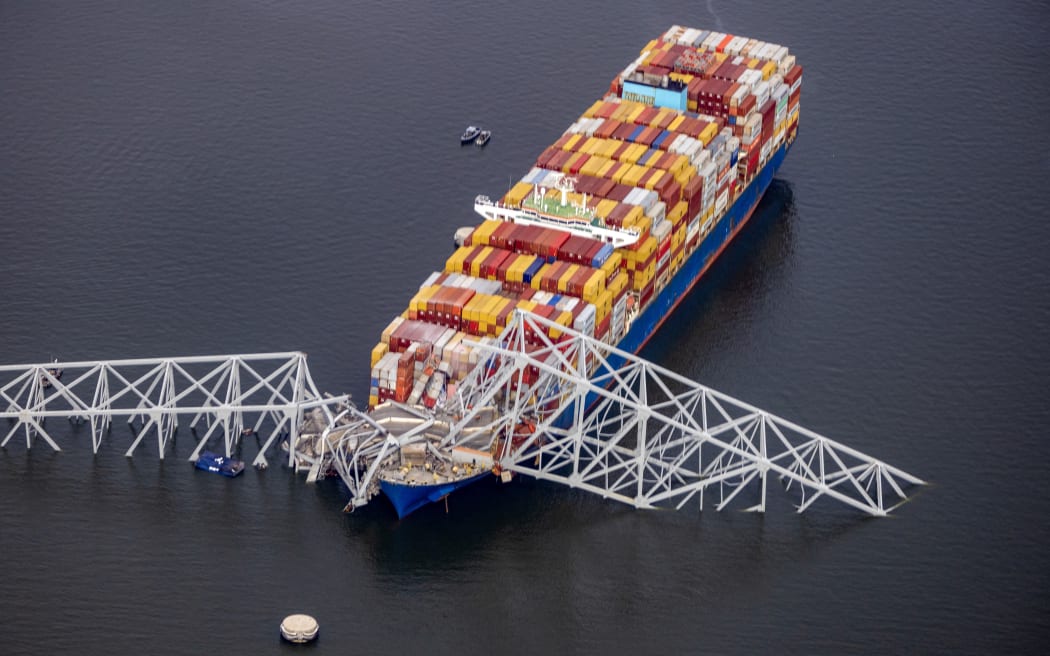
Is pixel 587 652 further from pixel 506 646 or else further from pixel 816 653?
pixel 816 653

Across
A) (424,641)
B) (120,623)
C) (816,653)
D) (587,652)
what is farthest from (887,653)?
(120,623)

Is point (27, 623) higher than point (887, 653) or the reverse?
higher

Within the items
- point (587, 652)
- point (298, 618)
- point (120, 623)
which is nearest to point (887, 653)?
point (587, 652)

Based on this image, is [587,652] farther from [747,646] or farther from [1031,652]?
[1031,652]

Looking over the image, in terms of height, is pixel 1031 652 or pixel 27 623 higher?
pixel 27 623

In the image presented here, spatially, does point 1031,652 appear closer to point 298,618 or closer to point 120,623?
point 298,618
